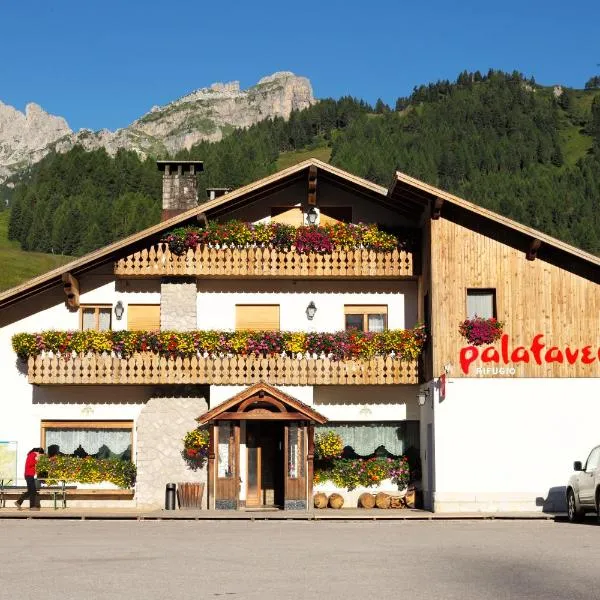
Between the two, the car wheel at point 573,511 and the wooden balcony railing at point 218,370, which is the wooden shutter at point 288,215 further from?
the car wheel at point 573,511

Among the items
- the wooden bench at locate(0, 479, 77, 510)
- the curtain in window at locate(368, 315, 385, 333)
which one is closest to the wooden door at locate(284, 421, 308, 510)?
the curtain in window at locate(368, 315, 385, 333)

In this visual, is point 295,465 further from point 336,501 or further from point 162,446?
point 162,446

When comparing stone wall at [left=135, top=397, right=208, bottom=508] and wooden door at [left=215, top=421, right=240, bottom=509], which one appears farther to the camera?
stone wall at [left=135, top=397, right=208, bottom=508]

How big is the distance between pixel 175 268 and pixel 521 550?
57.3 ft

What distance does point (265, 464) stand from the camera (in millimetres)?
32344

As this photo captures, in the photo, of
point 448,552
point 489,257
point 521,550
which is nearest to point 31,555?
point 448,552

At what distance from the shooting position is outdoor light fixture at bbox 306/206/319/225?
1326 inches

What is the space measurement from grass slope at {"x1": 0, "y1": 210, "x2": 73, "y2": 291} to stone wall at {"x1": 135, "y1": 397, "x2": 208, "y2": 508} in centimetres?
7809

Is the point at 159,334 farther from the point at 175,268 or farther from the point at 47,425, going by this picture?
the point at 47,425

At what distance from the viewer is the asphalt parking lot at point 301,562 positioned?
39.9ft

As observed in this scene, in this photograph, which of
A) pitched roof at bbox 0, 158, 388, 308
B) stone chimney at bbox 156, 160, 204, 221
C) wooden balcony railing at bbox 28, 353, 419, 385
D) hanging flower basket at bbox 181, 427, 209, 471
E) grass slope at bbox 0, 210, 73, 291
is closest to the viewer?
hanging flower basket at bbox 181, 427, 209, 471

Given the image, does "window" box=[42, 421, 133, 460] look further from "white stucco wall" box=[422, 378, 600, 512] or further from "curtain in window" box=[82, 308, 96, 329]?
"white stucco wall" box=[422, 378, 600, 512]

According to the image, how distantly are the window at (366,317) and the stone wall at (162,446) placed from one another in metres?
5.01

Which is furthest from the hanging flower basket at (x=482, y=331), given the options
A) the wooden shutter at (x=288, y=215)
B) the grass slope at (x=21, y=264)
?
the grass slope at (x=21, y=264)
